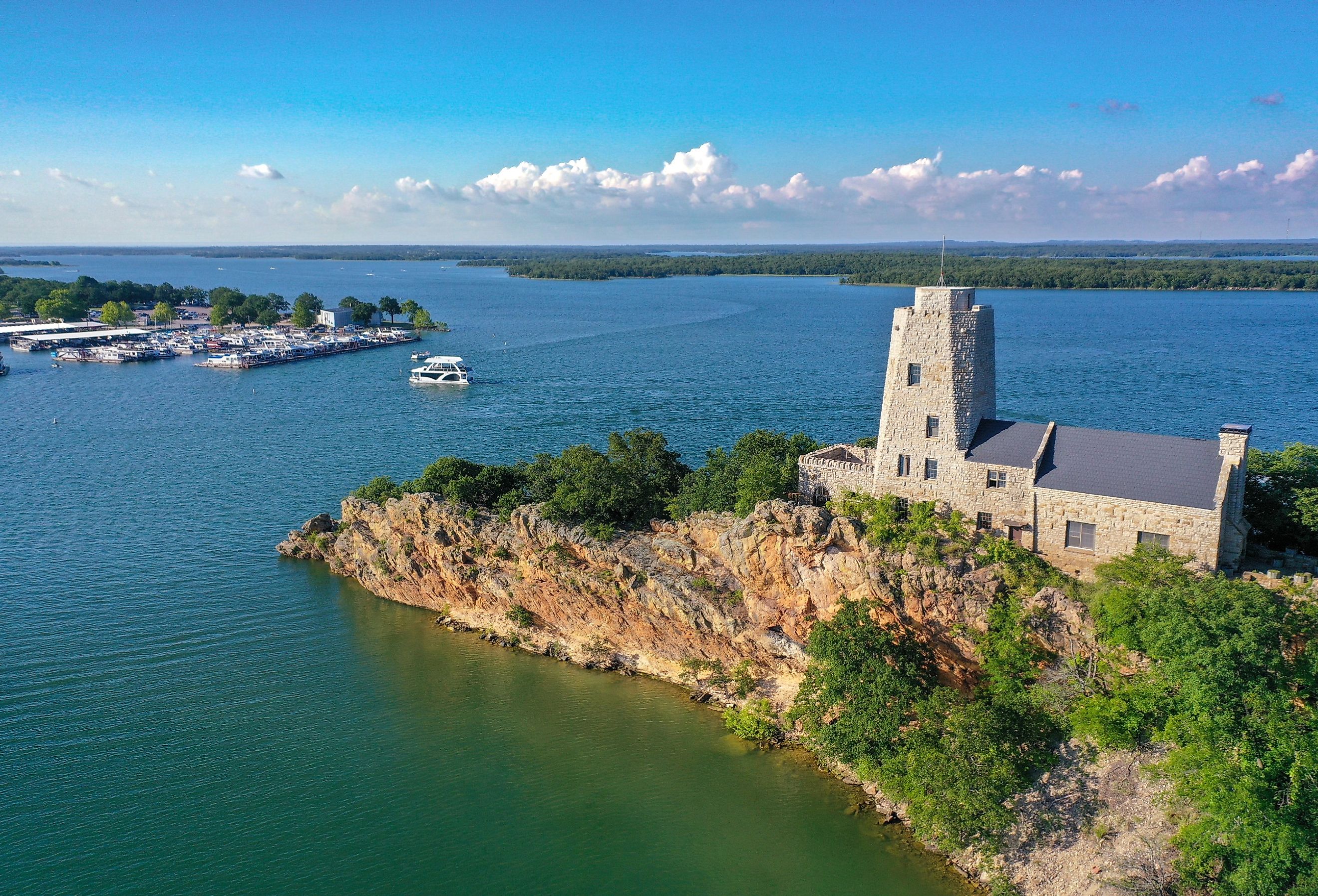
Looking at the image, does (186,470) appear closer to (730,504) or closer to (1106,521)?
(730,504)

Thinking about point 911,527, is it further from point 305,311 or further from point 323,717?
point 305,311

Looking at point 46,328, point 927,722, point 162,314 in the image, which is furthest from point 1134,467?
point 162,314

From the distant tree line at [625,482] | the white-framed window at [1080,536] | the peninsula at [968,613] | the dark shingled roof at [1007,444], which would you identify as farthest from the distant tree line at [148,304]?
the white-framed window at [1080,536]

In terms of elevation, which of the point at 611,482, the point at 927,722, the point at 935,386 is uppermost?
the point at 935,386

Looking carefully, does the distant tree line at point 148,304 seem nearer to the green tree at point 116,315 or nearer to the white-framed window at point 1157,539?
the green tree at point 116,315

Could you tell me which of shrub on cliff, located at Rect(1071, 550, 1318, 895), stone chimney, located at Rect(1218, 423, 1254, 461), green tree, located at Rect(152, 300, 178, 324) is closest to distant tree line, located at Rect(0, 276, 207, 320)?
green tree, located at Rect(152, 300, 178, 324)

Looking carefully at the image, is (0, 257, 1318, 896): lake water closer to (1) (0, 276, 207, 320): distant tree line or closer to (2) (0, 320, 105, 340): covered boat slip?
(2) (0, 320, 105, 340): covered boat slip

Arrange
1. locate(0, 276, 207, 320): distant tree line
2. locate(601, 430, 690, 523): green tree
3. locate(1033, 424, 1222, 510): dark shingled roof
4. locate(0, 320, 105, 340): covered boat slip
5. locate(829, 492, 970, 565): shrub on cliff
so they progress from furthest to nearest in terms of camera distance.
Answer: locate(0, 276, 207, 320): distant tree line < locate(0, 320, 105, 340): covered boat slip < locate(601, 430, 690, 523): green tree < locate(829, 492, 970, 565): shrub on cliff < locate(1033, 424, 1222, 510): dark shingled roof
